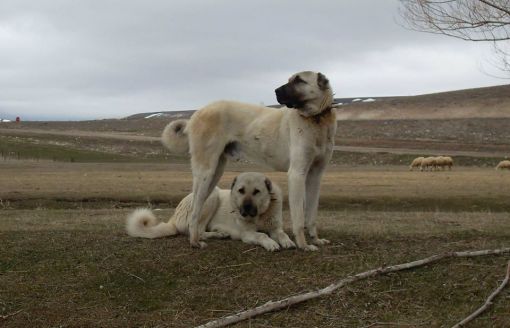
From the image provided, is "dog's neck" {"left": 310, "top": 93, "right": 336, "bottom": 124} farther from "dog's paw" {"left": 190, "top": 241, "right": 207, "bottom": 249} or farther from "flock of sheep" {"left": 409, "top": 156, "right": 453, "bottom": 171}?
"flock of sheep" {"left": 409, "top": 156, "right": 453, "bottom": 171}

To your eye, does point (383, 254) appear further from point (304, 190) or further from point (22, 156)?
point (22, 156)

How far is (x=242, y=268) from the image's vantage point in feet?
26.6

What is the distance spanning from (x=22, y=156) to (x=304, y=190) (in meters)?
42.9

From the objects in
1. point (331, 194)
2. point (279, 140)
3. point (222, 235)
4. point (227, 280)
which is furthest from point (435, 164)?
point (227, 280)

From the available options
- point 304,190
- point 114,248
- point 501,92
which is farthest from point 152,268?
point 501,92

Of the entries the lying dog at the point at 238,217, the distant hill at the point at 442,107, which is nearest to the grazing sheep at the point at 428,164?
the lying dog at the point at 238,217

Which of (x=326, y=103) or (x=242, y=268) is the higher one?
(x=326, y=103)

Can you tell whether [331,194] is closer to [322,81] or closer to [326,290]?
[322,81]

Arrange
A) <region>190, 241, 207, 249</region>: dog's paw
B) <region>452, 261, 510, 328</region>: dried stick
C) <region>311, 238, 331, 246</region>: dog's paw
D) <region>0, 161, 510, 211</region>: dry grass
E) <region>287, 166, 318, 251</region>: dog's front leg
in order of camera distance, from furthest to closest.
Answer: <region>0, 161, 510, 211</region>: dry grass < <region>190, 241, 207, 249</region>: dog's paw < <region>311, 238, 331, 246</region>: dog's paw < <region>287, 166, 318, 251</region>: dog's front leg < <region>452, 261, 510, 328</region>: dried stick

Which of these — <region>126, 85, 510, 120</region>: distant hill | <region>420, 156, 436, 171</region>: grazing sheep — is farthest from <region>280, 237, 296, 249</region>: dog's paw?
<region>126, 85, 510, 120</region>: distant hill

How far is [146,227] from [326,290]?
12.6 feet

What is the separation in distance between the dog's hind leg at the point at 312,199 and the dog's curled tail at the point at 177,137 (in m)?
1.93

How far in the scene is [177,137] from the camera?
941 cm

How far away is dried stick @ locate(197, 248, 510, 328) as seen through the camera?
686cm
